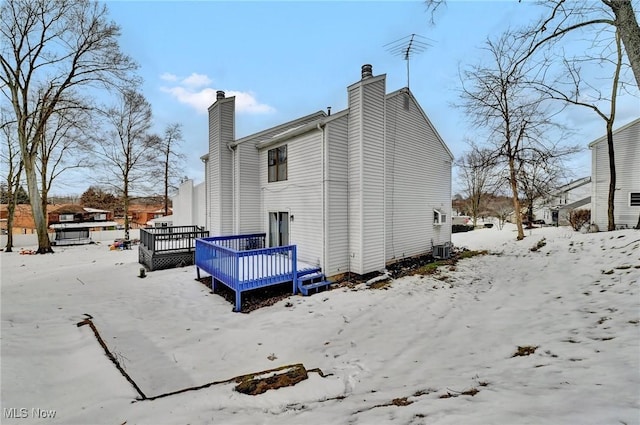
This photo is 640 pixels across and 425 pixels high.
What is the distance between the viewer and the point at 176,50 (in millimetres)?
11883

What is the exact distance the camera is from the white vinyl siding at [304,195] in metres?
8.67

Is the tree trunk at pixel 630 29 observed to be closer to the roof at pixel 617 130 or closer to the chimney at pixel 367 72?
the chimney at pixel 367 72

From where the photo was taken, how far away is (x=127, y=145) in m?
20.4

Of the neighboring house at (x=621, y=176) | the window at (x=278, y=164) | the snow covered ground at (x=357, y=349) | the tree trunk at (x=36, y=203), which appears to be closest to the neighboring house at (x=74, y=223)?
the tree trunk at (x=36, y=203)

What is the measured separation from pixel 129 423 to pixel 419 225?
11.3 meters

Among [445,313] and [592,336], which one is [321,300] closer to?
[445,313]

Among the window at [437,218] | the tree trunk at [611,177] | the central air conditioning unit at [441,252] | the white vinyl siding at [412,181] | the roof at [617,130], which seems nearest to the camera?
the white vinyl siding at [412,181]

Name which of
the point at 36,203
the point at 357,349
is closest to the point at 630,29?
the point at 357,349

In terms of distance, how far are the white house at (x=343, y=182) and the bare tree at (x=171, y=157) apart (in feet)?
53.3

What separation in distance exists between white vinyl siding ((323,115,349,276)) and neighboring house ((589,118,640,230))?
1527 centimetres

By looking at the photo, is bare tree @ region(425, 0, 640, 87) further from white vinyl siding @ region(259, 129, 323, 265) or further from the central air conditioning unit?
the central air conditioning unit

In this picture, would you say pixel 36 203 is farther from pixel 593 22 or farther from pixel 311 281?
pixel 593 22

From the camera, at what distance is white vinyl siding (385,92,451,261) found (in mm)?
10195

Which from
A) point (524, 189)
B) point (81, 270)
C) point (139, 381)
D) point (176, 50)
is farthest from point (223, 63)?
point (524, 189)
